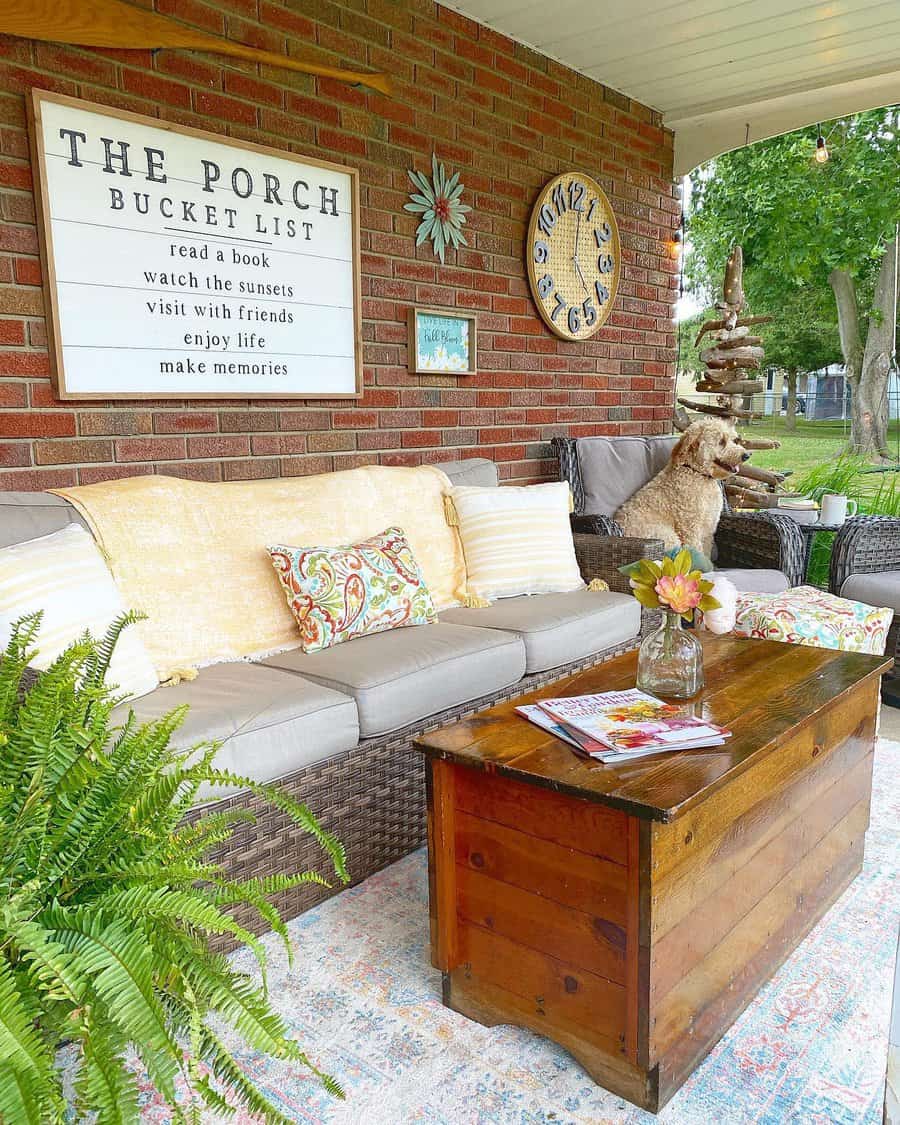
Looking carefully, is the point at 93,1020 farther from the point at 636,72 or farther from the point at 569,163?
the point at 636,72

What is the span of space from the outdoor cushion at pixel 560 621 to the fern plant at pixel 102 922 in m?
1.31

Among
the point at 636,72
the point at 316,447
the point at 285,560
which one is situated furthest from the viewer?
the point at 636,72

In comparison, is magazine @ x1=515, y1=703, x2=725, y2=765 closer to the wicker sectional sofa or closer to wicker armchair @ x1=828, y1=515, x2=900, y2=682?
the wicker sectional sofa

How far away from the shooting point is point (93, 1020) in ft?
3.43

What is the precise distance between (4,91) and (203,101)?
61cm

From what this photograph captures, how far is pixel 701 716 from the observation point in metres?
1.81

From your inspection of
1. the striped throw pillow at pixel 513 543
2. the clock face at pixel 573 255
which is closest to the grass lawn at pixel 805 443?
the clock face at pixel 573 255

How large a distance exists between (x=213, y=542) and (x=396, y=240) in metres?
1.51

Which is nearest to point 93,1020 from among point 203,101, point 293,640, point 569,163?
point 293,640

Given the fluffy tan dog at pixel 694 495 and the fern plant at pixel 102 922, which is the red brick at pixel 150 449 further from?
the fluffy tan dog at pixel 694 495

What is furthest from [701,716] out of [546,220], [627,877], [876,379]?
[876,379]

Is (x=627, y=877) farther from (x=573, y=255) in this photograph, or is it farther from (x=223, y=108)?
(x=573, y=255)

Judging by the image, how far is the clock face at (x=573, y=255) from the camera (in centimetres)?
403

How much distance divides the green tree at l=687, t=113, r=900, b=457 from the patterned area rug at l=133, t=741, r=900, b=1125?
3.54m
